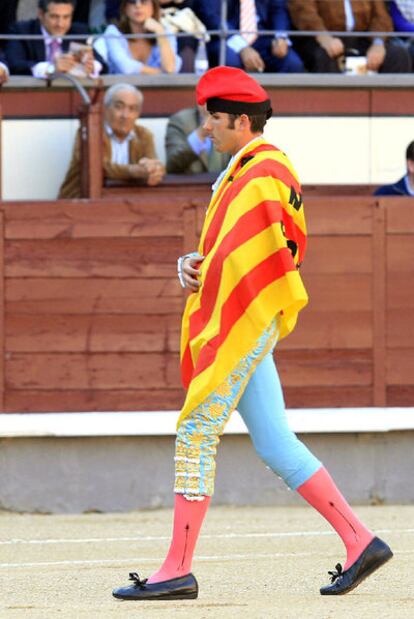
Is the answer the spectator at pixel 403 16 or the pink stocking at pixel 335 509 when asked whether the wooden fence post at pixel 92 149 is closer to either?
the spectator at pixel 403 16

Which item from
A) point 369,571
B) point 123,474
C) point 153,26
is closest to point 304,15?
point 153,26

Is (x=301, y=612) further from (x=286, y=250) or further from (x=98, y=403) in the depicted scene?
(x=98, y=403)

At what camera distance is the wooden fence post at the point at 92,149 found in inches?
324

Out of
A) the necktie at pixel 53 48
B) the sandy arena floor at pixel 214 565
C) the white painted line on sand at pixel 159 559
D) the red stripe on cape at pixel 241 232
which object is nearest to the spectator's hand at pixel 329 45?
the necktie at pixel 53 48

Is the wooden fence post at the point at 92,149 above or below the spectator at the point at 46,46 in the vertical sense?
below

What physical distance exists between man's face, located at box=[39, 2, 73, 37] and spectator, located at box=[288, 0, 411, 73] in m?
1.22

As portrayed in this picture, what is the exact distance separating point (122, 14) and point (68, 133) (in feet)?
2.29

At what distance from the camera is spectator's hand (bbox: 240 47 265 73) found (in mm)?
8891

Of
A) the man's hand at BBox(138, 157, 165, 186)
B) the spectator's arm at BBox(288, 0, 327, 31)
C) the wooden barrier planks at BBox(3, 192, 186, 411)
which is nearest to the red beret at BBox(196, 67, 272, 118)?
the wooden barrier planks at BBox(3, 192, 186, 411)

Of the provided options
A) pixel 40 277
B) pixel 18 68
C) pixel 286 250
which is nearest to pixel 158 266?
pixel 40 277

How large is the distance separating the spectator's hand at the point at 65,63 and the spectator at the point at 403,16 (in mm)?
1915

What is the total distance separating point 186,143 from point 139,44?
0.67m

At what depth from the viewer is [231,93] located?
4.77 m

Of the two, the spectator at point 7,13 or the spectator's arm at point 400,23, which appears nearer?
the spectator at point 7,13
